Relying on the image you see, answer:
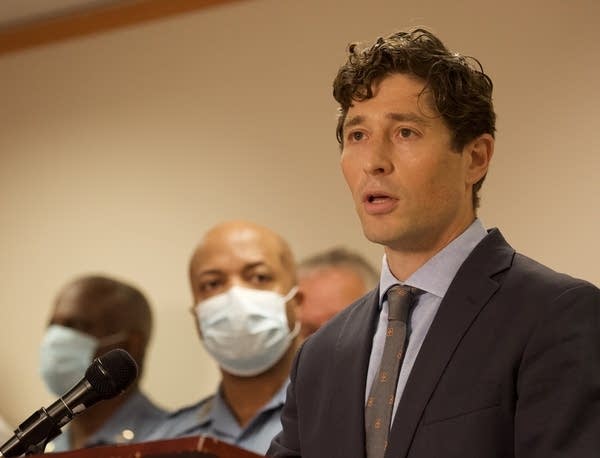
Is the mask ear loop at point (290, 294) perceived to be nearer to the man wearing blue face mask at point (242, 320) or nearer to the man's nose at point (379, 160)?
the man wearing blue face mask at point (242, 320)

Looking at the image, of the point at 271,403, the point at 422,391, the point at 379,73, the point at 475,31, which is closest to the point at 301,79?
the point at 475,31

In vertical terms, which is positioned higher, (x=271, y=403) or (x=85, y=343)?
(x=85, y=343)

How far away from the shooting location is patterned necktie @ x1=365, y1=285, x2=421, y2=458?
1.80 m

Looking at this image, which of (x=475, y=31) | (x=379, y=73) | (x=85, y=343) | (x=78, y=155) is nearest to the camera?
(x=379, y=73)

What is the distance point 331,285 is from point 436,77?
6.32 feet

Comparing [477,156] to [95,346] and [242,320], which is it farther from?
[95,346]

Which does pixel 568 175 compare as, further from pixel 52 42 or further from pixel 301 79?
pixel 52 42

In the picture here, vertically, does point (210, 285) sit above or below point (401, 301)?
above

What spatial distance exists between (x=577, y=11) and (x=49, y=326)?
2.45 m

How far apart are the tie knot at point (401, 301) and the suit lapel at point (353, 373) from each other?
0.08 metres

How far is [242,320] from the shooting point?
351 cm

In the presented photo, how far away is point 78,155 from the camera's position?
4699 mm

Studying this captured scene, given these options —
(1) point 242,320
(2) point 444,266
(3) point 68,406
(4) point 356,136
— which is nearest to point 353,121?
(4) point 356,136

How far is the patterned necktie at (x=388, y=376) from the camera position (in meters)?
1.80
